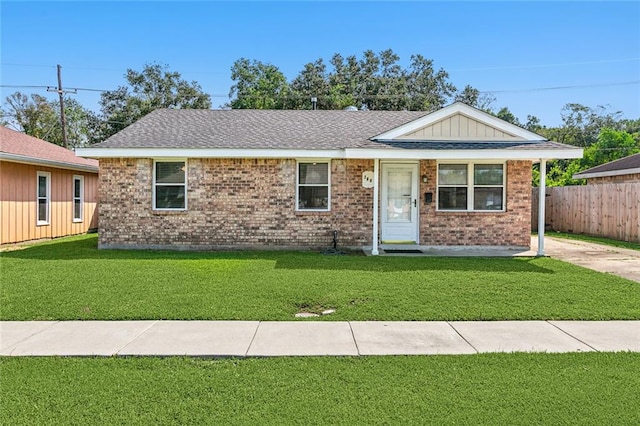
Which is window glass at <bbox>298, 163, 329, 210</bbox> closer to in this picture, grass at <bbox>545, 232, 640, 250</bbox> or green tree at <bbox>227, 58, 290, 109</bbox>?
grass at <bbox>545, 232, 640, 250</bbox>

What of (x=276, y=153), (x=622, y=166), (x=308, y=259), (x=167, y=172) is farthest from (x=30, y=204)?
(x=622, y=166)

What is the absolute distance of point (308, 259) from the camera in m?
10.5

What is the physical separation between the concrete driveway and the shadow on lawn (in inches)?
44.7

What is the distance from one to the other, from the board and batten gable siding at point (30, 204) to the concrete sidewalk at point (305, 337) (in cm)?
935

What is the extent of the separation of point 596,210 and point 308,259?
12.1m

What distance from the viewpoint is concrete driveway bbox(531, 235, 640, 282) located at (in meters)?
9.42

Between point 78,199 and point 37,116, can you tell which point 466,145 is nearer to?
point 78,199

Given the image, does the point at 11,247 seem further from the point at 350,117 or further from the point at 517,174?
the point at 517,174

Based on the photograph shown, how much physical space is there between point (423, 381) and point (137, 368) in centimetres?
247

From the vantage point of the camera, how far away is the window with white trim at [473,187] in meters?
12.4

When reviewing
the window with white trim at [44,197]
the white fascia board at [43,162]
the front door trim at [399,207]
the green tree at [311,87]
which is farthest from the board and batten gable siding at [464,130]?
the green tree at [311,87]

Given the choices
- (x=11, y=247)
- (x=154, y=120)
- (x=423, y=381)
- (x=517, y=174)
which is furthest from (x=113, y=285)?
(x=517, y=174)

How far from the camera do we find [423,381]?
12.5 feet

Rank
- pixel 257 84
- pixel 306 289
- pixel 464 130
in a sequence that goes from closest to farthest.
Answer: pixel 306 289, pixel 464 130, pixel 257 84
